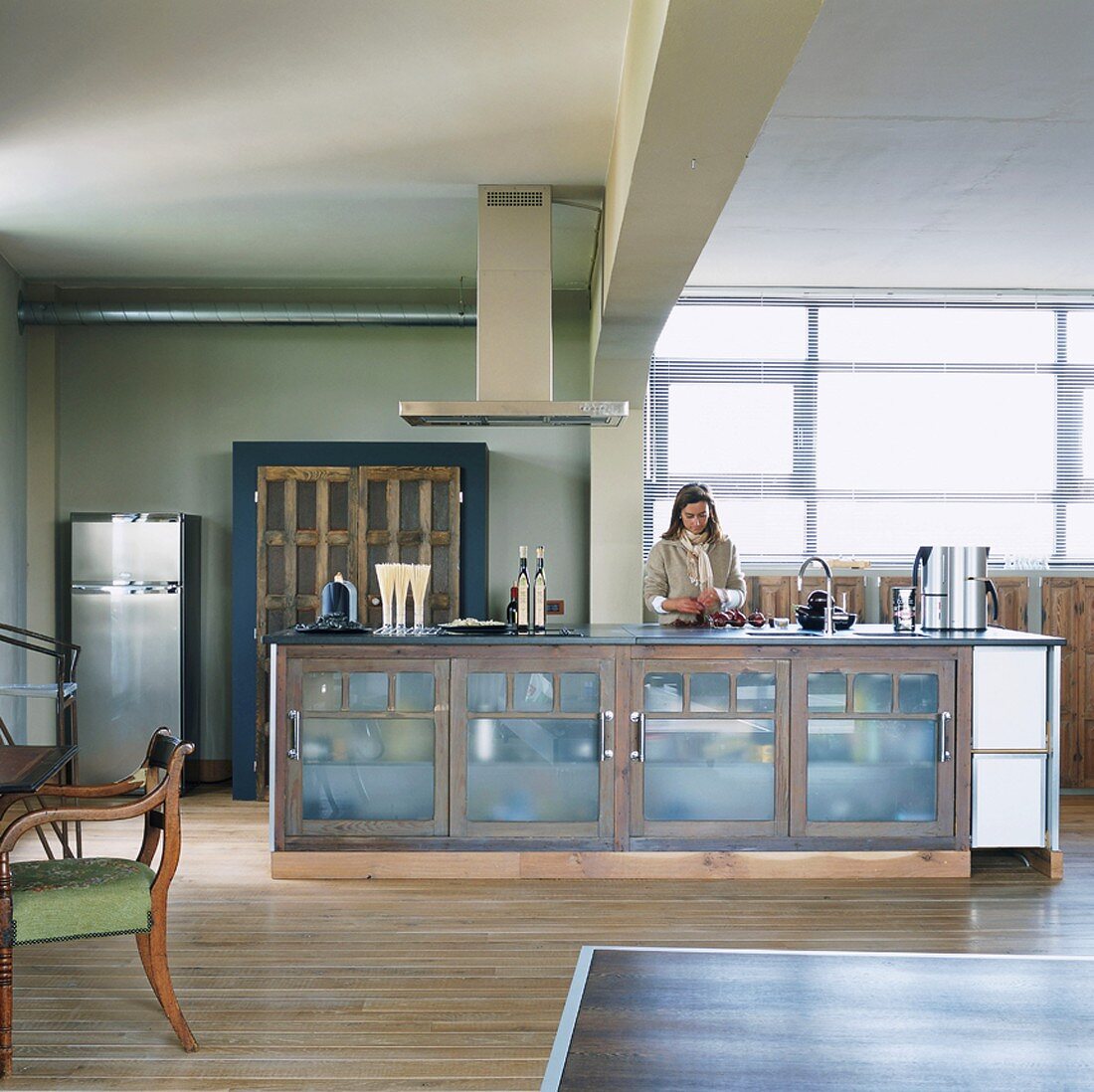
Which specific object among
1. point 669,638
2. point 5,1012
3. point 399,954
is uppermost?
point 669,638

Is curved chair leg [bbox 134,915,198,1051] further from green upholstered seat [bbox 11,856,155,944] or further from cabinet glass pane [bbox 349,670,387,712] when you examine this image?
cabinet glass pane [bbox 349,670,387,712]

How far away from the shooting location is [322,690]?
491cm

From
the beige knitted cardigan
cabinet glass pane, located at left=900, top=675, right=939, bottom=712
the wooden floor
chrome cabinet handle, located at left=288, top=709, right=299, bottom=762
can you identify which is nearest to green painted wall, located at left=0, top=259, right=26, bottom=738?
the wooden floor

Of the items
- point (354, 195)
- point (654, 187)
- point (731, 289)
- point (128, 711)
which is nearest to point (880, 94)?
point (654, 187)

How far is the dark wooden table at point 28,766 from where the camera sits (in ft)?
10.1

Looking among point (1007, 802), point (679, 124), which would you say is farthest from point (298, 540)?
point (679, 124)

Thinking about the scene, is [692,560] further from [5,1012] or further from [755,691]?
[5,1012]

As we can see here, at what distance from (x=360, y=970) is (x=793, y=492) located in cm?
460

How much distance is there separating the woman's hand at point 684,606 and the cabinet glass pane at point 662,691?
0.77 m

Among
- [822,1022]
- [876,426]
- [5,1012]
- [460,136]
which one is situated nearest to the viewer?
[822,1022]

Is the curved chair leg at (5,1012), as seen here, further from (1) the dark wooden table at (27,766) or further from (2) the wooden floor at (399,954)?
(1) the dark wooden table at (27,766)

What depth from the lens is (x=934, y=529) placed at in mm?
7441

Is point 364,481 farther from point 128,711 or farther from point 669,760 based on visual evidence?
point 669,760

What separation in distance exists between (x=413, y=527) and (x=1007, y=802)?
364 centimetres
